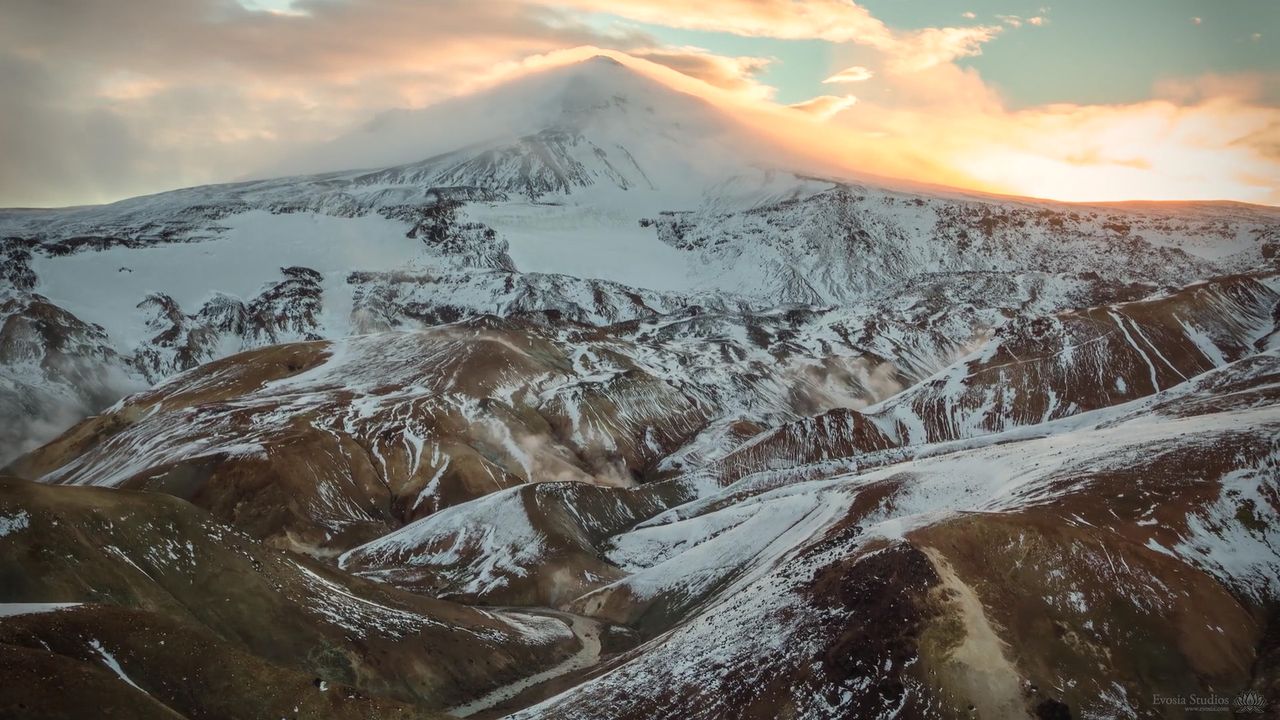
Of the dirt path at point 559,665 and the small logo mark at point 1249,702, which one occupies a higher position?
→ the small logo mark at point 1249,702

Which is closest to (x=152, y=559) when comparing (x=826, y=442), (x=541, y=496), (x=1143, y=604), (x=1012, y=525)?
(x=1012, y=525)

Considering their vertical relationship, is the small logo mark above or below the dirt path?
above

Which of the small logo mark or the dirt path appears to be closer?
the small logo mark

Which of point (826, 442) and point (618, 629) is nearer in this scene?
point (618, 629)

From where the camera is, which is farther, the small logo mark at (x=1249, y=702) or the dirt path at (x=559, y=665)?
the dirt path at (x=559, y=665)

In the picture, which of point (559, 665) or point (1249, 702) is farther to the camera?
point (559, 665)

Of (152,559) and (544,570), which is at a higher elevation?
(152,559)

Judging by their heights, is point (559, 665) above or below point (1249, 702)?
below

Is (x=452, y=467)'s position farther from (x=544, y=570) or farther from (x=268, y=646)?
(x=268, y=646)
